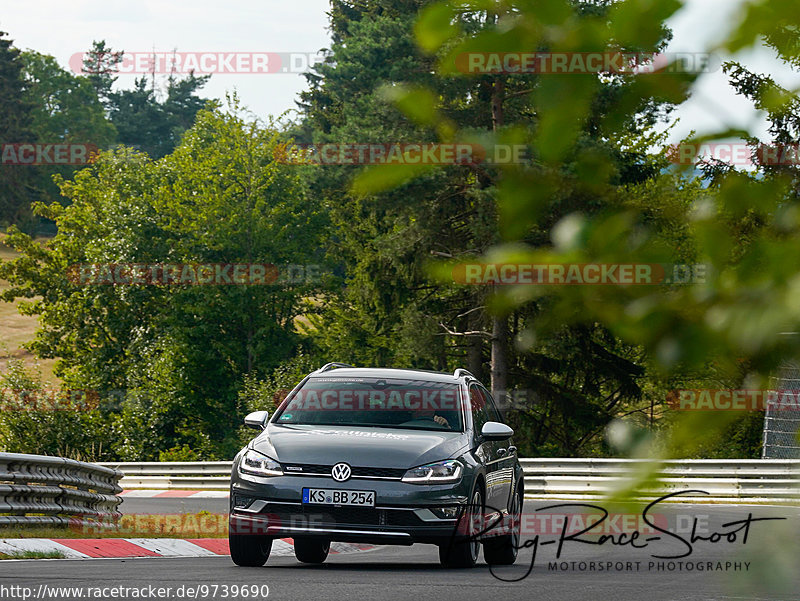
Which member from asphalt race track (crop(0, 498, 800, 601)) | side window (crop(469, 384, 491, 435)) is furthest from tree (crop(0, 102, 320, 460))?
asphalt race track (crop(0, 498, 800, 601))

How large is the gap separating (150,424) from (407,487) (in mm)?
37912

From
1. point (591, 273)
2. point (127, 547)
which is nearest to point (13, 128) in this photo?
point (127, 547)

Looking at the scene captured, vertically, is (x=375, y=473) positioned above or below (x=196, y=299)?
above

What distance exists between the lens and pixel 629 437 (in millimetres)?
1426

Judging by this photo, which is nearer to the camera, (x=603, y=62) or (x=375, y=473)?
(x=603, y=62)

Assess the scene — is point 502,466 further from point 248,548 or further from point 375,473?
point 248,548

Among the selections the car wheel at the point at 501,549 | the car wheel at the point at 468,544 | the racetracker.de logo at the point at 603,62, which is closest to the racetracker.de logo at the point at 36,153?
the car wheel at the point at 501,549

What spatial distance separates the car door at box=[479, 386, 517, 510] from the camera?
33.4 feet

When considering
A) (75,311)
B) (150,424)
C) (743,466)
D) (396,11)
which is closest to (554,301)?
(743,466)

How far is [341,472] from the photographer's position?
8828 mm

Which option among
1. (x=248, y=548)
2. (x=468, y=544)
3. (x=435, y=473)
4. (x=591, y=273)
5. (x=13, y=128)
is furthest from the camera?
(x=13, y=128)

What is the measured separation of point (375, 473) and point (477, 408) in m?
1.97

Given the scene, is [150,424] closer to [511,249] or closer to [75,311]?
[75,311]

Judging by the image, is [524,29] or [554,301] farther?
[554,301]
